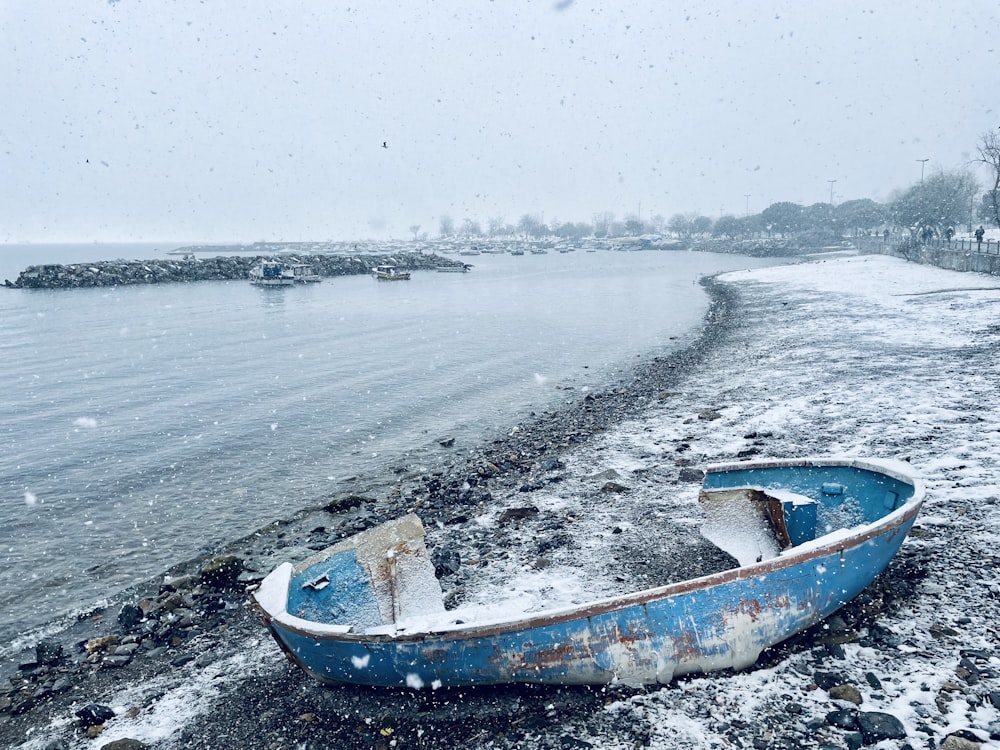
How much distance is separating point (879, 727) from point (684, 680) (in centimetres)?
143

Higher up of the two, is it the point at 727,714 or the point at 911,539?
the point at 911,539

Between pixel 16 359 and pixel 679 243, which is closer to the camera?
pixel 16 359

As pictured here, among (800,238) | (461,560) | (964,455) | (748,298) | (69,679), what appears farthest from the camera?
(800,238)

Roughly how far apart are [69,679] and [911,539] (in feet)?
31.8

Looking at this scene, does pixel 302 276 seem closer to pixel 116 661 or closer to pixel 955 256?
pixel 955 256

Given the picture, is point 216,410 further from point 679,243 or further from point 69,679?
point 679,243

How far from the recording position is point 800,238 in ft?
425

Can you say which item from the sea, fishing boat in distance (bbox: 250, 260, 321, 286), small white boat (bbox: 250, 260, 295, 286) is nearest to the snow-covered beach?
the sea

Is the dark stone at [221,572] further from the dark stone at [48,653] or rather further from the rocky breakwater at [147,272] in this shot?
the rocky breakwater at [147,272]

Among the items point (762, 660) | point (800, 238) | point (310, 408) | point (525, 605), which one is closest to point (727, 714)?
point (762, 660)

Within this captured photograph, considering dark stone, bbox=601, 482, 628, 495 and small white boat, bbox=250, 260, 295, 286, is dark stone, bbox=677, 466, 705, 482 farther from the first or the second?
Answer: small white boat, bbox=250, 260, 295, 286

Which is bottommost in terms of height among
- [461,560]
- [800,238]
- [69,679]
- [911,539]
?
[69,679]

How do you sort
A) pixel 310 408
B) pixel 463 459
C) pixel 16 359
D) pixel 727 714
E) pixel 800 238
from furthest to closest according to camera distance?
pixel 800 238 → pixel 16 359 → pixel 310 408 → pixel 463 459 → pixel 727 714

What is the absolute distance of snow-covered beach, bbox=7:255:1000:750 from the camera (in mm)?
4703
